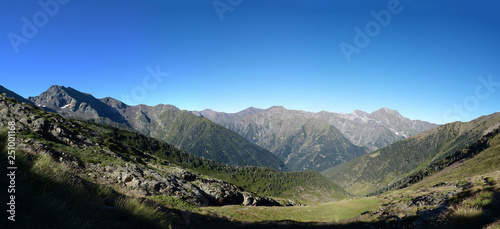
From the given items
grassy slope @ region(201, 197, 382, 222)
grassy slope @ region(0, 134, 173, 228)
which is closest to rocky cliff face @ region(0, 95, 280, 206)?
grassy slope @ region(201, 197, 382, 222)

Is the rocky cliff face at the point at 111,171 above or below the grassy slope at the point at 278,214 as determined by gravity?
above

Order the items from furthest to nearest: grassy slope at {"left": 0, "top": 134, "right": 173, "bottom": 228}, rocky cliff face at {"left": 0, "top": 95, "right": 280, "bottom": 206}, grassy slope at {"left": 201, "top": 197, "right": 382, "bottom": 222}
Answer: grassy slope at {"left": 201, "top": 197, "right": 382, "bottom": 222}, rocky cliff face at {"left": 0, "top": 95, "right": 280, "bottom": 206}, grassy slope at {"left": 0, "top": 134, "right": 173, "bottom": 228}

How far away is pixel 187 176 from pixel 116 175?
33.1m

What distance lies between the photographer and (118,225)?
6.39 meters

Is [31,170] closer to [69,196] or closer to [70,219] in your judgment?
[69,196]

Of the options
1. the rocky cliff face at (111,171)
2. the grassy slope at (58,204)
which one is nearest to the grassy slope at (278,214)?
the rocky cliff face at (111,171)

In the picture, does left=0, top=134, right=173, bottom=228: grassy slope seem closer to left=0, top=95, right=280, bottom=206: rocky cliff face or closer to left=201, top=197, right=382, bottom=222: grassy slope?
left=0, top=95, right=280, bottom=206: rocky cliff face

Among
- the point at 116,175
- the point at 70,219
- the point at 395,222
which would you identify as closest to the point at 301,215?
the point at 395,222

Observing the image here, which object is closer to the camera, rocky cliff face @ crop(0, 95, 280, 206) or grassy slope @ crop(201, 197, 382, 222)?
rocky cliff face @ crop(0, 95, 280, 206)

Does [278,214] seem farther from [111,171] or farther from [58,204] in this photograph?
[58,204]

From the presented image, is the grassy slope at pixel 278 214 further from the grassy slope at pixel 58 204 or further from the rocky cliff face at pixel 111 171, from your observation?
the grassy slope at pixel 58 204

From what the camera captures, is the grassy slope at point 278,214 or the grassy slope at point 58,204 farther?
the grassy slope at point 278,214

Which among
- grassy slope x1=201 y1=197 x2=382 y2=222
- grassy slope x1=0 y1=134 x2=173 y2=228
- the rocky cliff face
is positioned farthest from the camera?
grassy slope x1=201 y1=197 x2=382 y2=222

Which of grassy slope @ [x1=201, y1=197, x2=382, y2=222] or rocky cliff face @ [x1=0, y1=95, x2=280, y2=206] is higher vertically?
rocky cliff face @ [x1=0, y1=95, x2=280, y2=206]
